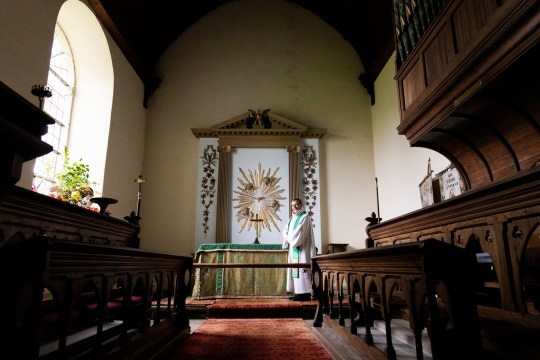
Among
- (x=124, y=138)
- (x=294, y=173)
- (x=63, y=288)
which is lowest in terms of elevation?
(x=63, y=288)

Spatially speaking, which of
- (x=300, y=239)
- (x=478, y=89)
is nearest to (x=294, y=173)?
(x=300, y=239)

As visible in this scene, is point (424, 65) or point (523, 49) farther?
point (424, 65)

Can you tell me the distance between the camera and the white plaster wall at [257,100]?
25.2ft

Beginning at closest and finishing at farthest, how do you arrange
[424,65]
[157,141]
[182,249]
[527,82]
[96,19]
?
1. [527,82]
2. [424,65]
3. [96,19]
4. [182,249]
5. [157,141]

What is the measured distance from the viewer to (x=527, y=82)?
240 cm

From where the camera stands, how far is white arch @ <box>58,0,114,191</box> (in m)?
6.25

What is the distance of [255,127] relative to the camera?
790cm

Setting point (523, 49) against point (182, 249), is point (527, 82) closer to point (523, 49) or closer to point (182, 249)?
point (523, 49)

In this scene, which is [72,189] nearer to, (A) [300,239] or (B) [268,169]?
(A) [300,239]

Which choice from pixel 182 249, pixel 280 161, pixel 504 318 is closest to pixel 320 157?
pixel 280 161

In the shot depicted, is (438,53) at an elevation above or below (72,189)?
above

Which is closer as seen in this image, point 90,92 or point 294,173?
point 90,92

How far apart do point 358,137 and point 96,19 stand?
5.52m

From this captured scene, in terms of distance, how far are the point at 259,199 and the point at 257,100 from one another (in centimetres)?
230
